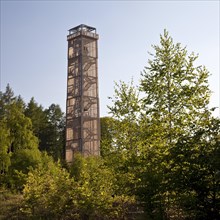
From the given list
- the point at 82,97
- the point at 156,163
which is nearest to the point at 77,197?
the point at 156,163

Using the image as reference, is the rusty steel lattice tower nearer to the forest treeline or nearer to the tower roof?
the tower roof

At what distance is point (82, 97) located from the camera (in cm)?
4606

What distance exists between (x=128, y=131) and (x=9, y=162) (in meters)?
15.1

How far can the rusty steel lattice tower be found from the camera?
45.7 m

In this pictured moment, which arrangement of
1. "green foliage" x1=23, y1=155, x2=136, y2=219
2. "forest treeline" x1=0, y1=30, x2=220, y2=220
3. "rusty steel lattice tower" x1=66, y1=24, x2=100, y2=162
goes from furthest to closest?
"rusty steel lattice tower" x1=66, y1=24, x2=100, y2=162
"green foliage" x1=23, y1=155, x2=136, y2=219
"forest treeline" x1=0, y1=30, x2=220, y2=220

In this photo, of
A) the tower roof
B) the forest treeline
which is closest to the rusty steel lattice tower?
the tower roof

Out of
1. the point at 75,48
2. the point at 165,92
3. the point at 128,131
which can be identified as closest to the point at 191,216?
the point at 165,92

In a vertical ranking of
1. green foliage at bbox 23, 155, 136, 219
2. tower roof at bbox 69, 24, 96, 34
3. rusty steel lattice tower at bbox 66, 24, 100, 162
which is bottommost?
green foliage at bbox 23, 155, 136, 219

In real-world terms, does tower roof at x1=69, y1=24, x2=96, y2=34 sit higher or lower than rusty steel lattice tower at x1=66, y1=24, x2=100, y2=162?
higher

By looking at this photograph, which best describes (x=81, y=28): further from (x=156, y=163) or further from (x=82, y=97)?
(x=156, y=163)

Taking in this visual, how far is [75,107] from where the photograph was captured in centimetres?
4672

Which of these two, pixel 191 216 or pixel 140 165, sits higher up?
pixel 140 165

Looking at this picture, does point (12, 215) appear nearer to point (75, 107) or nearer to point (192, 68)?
point (192, 68)

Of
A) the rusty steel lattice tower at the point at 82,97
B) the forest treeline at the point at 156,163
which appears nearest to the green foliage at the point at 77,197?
the forest treeline at the point at 156,163
